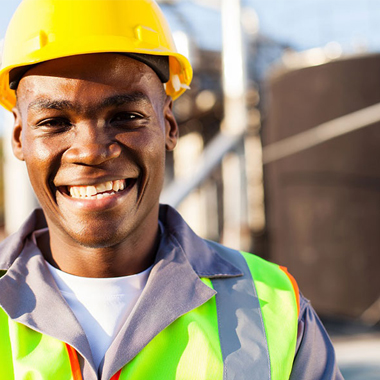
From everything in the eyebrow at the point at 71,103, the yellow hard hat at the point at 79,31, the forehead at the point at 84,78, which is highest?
the yellow hard hat at the point at 79,31

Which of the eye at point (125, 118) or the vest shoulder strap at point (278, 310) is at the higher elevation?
the eye at point (125, 118)

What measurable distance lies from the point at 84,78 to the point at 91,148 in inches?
7.6

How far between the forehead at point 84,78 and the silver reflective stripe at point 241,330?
64 centimetres

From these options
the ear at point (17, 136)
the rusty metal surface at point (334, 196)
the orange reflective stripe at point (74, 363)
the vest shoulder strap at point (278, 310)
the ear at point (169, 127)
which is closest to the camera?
the orange reflective stripe at point (74, 363)

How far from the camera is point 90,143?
1.43 metres

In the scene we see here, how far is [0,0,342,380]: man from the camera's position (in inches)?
56.8

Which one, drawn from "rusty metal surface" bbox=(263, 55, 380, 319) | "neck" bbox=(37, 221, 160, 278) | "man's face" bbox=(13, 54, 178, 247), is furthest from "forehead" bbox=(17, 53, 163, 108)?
"rusty metal surface" bbox=(263, 55, 380, 319)

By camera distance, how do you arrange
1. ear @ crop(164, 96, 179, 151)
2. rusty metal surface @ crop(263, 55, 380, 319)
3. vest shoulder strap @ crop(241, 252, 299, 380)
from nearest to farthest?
vest shoulder strap @ crop(241, 252, 299, 380) → ear @ crop(164, 96, 179, 151) → rusty metal surface @ crop(263, 55, 380, 319)

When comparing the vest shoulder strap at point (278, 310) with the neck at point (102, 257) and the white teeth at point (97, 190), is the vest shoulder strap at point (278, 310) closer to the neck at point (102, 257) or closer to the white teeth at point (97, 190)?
the neck at point (102, 257)

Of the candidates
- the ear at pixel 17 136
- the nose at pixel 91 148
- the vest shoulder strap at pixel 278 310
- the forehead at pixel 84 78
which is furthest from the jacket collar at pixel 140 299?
the forehead at pixel 84 78

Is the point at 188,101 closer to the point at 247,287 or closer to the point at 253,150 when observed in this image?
the point at 253,150

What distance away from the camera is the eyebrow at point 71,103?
146 cm

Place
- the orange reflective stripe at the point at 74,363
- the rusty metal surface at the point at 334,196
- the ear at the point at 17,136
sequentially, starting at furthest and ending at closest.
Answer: the rusty metal surface at the point at 334,196 → the ear at the point at 17,136 → the orange reflective stripe at the point at 74,363

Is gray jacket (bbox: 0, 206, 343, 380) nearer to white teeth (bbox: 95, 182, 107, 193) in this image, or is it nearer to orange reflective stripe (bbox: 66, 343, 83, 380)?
orange reflective stripe (bbox: 66, 343, 83, 380)
